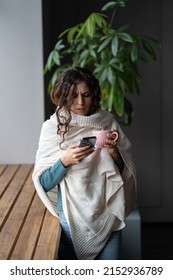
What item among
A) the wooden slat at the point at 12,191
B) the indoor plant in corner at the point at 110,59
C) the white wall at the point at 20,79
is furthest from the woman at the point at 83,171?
the white wall at the point at 20,79

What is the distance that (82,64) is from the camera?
11.3ft

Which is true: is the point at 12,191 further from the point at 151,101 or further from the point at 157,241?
the point at 151,101

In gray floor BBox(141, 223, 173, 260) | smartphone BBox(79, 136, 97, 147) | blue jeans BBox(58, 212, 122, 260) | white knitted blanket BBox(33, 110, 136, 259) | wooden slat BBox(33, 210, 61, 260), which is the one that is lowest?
gray floor BBox(141, 223, 173, 260)

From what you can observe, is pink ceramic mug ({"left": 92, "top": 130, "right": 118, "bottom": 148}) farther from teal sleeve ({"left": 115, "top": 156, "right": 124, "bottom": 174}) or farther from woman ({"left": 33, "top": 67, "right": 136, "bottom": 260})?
teal sleeve ({"left": 115, "top": 156, "right": 124, "bottom": 174})

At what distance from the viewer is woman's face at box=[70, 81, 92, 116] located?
209 centimetres

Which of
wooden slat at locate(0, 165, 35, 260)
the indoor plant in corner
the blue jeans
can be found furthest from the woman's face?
the indoor plant in corner

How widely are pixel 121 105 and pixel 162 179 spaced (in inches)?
64.0

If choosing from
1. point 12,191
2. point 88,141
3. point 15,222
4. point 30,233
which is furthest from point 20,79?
point 88,141

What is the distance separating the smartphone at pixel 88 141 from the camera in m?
2.09

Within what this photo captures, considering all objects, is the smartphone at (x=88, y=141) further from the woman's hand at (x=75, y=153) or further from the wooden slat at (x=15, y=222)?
the wooden slat at (x=15, y=222)

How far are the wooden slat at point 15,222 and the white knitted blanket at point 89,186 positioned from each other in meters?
0.20

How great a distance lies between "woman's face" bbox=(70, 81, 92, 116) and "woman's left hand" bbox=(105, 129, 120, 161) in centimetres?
13

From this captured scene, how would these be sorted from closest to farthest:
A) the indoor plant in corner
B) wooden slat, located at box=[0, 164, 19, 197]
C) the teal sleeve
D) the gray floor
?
the teal sleeve, wooden slat, located at box=[0, 164, 19, 197], the indoor plant in corner, the gray floor

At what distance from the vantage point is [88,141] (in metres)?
2.09
